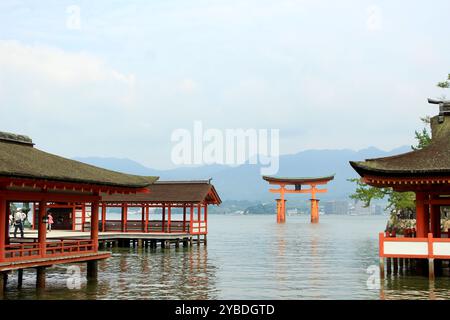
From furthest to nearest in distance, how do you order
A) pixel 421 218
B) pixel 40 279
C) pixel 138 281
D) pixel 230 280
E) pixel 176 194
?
pixel 176 194, pixel 230 280, pixel 138 281, pixel 421 218, pixel 40 279

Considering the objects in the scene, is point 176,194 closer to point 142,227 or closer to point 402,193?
point 142,227

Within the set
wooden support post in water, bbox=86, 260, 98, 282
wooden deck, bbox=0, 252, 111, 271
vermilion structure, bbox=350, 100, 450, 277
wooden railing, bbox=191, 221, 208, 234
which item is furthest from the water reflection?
wooden railing, bbox=191, 221, 208, 234

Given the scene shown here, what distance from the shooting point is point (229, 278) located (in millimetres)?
31578

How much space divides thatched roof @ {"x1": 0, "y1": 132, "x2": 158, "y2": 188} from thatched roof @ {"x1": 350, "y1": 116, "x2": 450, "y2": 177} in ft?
33.0

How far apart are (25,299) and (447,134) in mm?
19723

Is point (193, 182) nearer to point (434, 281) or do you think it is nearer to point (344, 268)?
point (344, 268)

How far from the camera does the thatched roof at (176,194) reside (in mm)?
51688

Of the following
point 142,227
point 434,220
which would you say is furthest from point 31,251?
point 142,227

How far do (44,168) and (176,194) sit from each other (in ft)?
92.5

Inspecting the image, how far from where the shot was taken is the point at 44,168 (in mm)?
24516

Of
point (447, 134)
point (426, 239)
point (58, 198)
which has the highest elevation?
point (447, 134)

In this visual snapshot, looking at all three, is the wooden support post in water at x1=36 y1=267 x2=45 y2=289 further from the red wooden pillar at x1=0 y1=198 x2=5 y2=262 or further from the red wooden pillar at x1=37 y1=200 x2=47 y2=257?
the red wooden pillar at x1=0 y1=198 x2=5 y2=262
